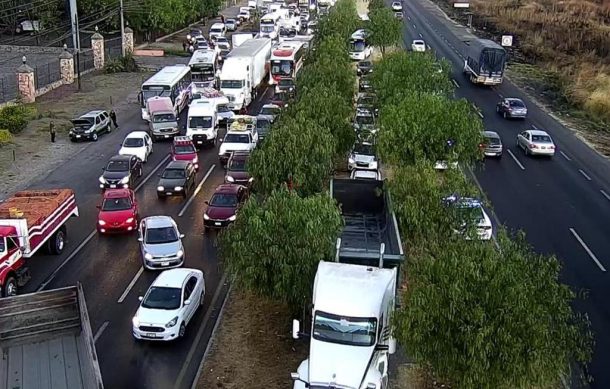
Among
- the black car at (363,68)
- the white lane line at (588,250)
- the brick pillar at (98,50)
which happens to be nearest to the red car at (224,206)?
the white lane line at (588,250)

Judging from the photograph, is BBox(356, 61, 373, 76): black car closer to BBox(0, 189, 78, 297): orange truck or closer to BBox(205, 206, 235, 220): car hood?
BBox(205, 206, 235, 220): car hood

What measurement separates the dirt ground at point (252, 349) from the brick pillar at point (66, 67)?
39217mm

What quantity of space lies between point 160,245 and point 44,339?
7406mm

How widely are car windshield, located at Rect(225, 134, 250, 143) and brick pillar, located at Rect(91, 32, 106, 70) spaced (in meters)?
30.2

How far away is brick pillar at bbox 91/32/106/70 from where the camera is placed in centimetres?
6122

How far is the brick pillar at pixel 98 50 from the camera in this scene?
6122 centimetres

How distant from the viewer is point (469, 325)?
1276 centimetres

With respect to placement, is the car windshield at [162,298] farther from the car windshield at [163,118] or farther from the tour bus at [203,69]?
the tour bus at [203,69]

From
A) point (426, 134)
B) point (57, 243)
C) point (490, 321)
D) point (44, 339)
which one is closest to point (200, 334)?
point (44, 339)

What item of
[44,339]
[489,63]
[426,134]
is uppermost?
[426,134]

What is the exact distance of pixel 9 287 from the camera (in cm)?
2117

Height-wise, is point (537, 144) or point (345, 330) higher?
point (345, 330)

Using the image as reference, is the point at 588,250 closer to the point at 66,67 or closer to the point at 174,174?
the point at 174,174

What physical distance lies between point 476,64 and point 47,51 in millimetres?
39513
